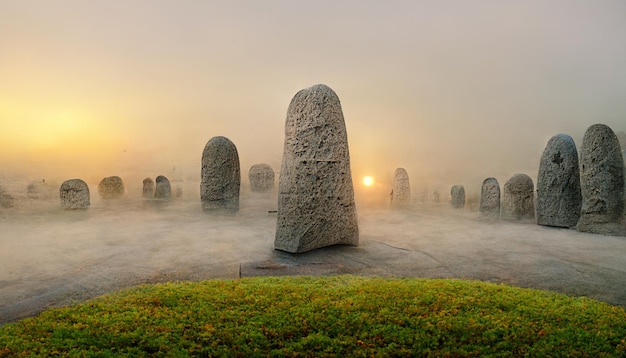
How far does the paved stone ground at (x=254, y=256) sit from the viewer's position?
25.8 ft

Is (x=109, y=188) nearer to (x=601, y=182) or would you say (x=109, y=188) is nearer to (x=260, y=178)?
(x=260, y=178)

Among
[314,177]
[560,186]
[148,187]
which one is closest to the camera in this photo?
[314,177]

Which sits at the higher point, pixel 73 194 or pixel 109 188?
pixel 109 188

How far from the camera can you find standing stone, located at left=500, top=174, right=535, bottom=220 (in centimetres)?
1777

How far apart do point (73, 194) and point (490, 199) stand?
1864 cm

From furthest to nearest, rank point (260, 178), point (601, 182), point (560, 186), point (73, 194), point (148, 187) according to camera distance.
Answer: point (260, 178)
point (148, 187)
point (73, 194)
point (560, 186)
point (601, 182)

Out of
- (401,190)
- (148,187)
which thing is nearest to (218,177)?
(148,187)

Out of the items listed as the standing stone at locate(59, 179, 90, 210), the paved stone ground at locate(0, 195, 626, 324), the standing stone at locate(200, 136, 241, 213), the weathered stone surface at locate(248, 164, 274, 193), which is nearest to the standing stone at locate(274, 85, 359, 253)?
the paved stone ground at locate(0, 195, 626, 324)

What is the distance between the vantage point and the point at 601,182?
1318cm

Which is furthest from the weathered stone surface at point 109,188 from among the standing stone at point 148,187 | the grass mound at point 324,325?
the grass mound at point 324,325

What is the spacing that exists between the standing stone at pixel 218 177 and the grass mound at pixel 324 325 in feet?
41.0

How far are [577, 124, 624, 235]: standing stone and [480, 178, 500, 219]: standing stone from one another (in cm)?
468

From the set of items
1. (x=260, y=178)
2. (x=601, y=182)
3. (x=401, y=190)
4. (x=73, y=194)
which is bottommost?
(x=73, y=194)

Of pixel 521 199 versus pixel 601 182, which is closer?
pixel 601 182
